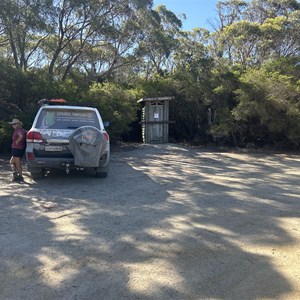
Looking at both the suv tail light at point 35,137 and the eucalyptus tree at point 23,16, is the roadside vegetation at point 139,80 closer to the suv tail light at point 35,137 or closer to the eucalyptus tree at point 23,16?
the eucalyptus tree at point 23,16

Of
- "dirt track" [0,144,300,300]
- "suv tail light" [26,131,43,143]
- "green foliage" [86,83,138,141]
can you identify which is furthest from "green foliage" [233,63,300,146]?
"suv tail light" [26,131,43,143]

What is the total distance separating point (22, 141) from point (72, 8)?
14064 mm

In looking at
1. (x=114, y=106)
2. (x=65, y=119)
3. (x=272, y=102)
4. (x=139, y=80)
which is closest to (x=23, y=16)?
(x=114, y=106)

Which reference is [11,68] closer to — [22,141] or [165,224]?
[22,141]

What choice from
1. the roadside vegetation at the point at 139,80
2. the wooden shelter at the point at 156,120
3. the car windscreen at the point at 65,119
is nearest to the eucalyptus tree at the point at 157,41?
the roadside vegetation at the point at 139,80

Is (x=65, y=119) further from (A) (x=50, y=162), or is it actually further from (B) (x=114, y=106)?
(B) (x=114, y=106)

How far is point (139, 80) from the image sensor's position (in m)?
22.2

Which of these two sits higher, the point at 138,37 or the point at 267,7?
the point at 267,7

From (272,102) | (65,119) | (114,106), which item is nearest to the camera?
(65,119)

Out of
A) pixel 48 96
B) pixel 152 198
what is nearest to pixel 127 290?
pixel 152 198

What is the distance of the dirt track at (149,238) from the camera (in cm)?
362

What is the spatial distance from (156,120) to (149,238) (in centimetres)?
1516

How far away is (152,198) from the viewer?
735 cm

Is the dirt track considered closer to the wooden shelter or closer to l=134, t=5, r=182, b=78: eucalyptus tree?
the wooden shelter
